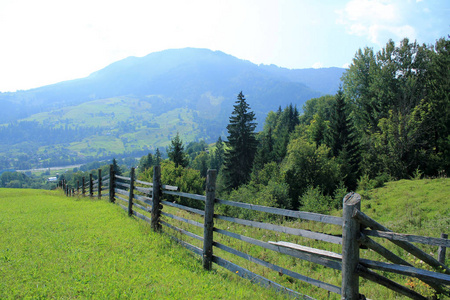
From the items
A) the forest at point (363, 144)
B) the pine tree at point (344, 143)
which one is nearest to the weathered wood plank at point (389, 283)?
the forest at point (363, 144)

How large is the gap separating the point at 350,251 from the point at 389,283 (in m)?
0.59

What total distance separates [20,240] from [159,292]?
5112 mm

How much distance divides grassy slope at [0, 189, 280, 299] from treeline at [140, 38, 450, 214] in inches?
829

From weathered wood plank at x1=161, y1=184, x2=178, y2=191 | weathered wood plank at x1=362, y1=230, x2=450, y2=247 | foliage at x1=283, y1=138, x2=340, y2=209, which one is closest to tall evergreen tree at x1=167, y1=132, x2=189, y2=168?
foliage at x1=283, y1=138, x2=340, y2=209

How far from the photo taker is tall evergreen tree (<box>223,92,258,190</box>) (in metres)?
46.9

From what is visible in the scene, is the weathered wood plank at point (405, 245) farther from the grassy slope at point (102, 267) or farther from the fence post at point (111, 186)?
the fence post at point (111, 186)

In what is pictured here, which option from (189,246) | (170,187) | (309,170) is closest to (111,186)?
(170,187)

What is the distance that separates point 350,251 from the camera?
3654mm

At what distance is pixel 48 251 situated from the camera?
258 inches

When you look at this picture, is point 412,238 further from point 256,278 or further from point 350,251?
point 256,278

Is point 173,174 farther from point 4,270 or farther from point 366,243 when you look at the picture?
point 366,243

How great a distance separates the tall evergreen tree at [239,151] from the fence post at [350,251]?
43021mm

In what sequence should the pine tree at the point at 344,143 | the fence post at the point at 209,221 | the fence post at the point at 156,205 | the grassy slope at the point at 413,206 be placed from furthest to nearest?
the pine tree at the point at 344,143, the grassy slope at the point at 413,206, the fence post at the point at 156,205, the fence post at the point at 209,221

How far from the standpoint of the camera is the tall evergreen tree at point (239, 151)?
46.9 meters
